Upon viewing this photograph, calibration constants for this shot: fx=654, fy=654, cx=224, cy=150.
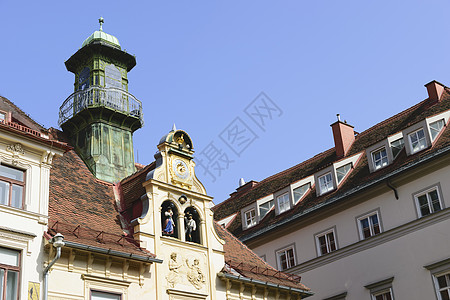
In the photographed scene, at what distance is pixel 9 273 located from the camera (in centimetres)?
2153

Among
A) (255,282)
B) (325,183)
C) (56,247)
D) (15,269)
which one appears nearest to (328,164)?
(325,183)

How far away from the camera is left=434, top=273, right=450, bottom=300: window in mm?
34000

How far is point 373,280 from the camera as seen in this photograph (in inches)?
1476

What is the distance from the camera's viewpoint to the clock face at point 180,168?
2944 centimetres

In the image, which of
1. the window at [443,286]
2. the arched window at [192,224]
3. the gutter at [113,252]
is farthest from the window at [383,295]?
the gutter at [113,252]

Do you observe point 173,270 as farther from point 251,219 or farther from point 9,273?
point 251,219

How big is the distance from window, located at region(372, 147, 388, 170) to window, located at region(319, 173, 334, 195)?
3448 millimetres

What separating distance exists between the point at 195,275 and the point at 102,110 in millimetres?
10798

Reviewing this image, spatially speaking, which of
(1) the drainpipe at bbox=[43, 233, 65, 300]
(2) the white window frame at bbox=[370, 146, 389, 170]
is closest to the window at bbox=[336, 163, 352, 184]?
(2) the white window frame at bbox=[370, 146, 389, 170]

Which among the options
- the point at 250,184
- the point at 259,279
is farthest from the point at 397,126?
the point at 259,279

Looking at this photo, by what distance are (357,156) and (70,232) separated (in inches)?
966

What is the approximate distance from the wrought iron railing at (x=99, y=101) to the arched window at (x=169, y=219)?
781 centimetres

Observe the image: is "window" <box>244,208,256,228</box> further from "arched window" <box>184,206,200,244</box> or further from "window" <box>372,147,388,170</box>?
"arched window" <box>184,206,200,244</box>

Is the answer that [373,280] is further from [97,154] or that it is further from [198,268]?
[97,154]
